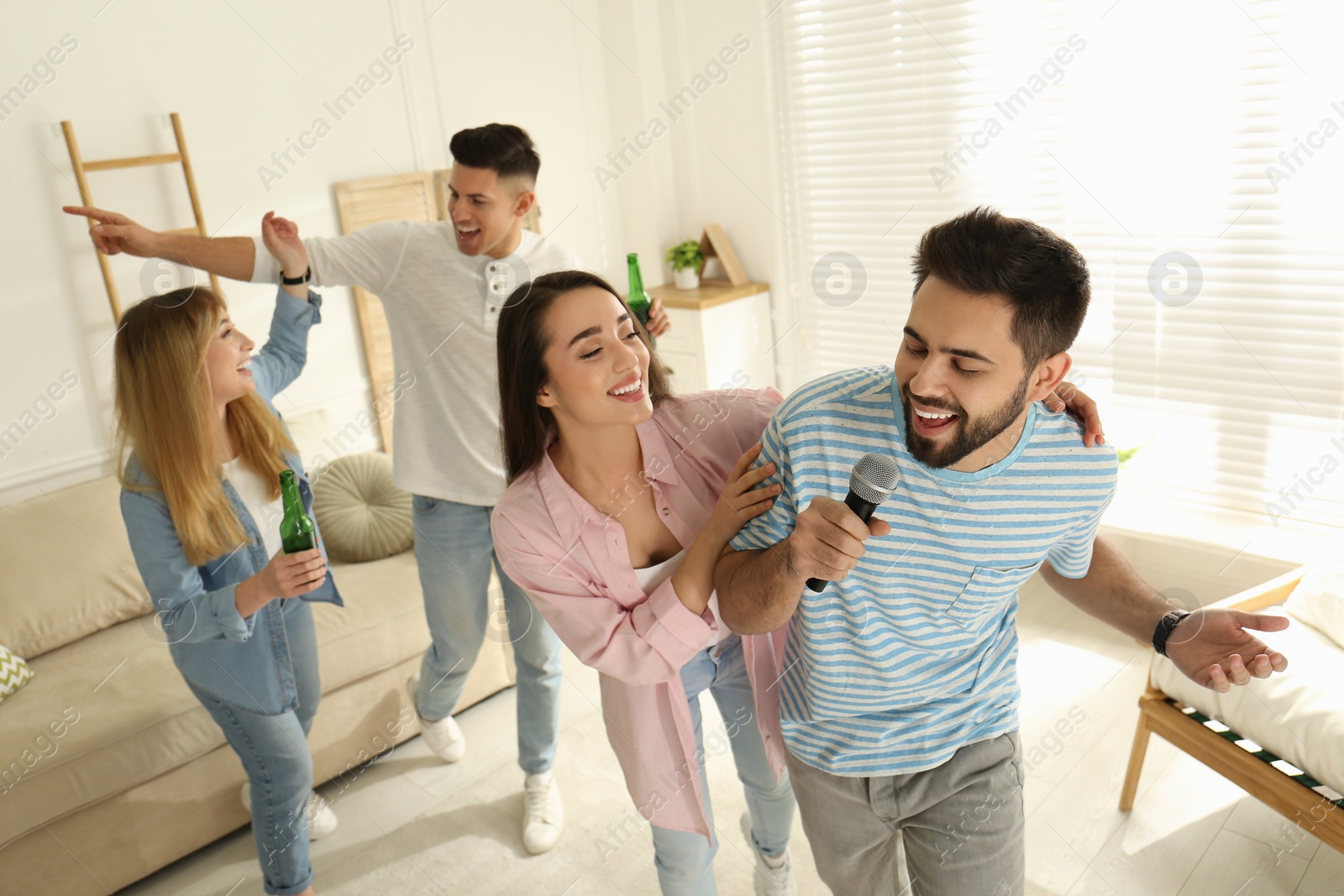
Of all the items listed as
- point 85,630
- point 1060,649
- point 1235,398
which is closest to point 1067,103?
point 1235,398

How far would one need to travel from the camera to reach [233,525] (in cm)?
212

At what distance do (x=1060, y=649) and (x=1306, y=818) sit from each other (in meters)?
1.19

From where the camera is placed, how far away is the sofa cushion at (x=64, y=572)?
2.71 m

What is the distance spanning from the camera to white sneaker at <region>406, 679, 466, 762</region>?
9.18 feet

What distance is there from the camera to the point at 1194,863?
226cm

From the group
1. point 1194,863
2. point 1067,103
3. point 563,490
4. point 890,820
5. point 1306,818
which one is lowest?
point 1194,863

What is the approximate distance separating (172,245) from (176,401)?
1.23ft

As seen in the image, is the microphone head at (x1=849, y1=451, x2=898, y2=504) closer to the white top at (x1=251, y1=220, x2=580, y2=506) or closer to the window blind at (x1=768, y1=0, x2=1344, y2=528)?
the white top at (x1=251, y1=220, x2=580, y2=506)

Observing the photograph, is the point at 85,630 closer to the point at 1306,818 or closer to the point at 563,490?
the point at 563,490

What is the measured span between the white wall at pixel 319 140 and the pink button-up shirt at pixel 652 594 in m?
2.07

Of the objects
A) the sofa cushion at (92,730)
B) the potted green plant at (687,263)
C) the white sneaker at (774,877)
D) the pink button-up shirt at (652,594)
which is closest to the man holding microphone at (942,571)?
the pink button-up shirt at (652,594)

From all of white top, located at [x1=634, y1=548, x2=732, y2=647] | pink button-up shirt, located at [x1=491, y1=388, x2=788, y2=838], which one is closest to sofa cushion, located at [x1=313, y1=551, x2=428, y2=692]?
pink button-up shirt, located at [x1=491, y1=388, x2=788, y2=838]

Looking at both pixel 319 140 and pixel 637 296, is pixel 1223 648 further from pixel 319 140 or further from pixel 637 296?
pixel 319 140

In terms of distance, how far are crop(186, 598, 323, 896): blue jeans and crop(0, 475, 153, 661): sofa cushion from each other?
0.83 metres
